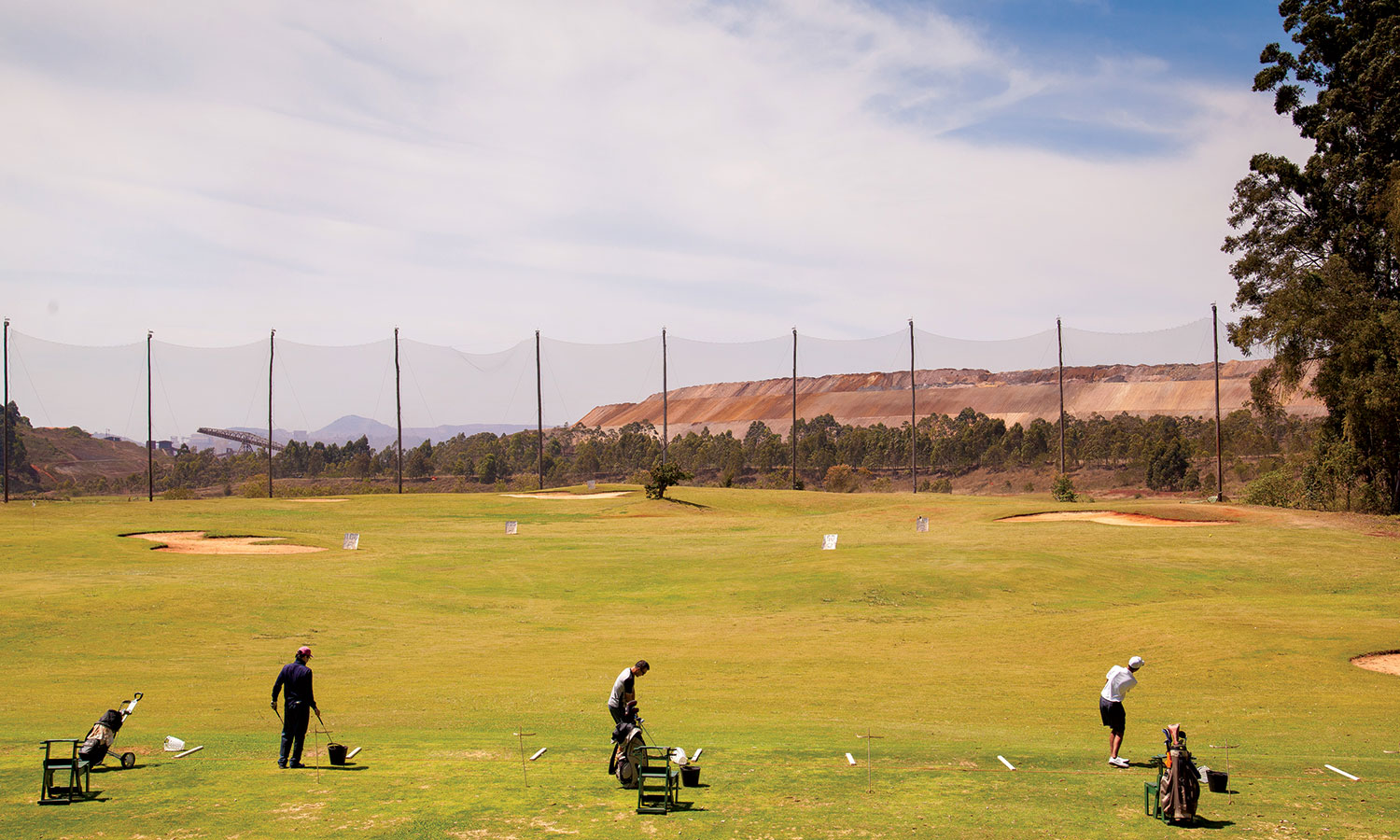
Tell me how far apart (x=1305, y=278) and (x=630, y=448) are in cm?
9823

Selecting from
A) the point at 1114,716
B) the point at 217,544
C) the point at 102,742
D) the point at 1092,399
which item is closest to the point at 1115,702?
the point at 1114,716

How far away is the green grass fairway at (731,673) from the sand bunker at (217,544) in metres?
1.48

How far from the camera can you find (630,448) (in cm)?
13988

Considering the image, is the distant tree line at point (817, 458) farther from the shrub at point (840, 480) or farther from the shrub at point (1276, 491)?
the shrub at point (1276, 491)

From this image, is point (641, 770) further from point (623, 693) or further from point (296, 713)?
point (296, 713)

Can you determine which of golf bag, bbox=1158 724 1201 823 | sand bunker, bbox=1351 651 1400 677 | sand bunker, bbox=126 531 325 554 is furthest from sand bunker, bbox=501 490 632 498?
golf bag, bbox=1158 724 1201 823

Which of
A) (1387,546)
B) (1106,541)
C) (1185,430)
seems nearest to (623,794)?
(1106,541)

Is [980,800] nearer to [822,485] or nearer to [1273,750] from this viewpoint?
[1273,750]

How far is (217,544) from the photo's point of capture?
43.4 m

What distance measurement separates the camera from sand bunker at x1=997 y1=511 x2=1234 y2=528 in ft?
157

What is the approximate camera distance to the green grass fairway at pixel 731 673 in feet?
38.6

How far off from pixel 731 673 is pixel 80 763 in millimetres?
12370

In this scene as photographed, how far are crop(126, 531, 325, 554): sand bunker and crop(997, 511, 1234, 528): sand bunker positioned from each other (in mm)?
35199

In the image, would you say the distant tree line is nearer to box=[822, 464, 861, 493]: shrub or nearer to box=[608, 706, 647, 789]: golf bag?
box=[822, 464, 861, 493]: shrub
